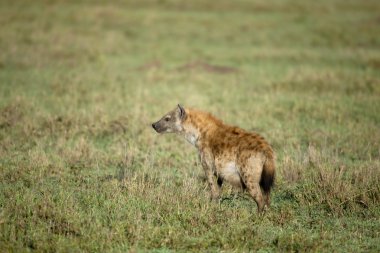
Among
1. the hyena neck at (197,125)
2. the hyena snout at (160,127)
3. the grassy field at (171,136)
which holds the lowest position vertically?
the grassy field at (171,136)

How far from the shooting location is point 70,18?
2588cm

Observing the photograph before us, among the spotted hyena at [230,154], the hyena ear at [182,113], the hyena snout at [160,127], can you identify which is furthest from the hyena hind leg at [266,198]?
the hyena snout at [160,127]

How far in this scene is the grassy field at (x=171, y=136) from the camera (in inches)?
237

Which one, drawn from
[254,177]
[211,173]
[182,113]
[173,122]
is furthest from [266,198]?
[173,122]

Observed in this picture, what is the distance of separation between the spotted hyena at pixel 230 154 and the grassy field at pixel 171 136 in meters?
0.28

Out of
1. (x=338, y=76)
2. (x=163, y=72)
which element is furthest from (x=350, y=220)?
(x=163, y=72)

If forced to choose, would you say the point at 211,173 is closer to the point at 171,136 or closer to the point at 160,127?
the point at 160,127

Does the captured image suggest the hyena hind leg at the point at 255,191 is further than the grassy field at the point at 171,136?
Yes

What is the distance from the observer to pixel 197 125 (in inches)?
292

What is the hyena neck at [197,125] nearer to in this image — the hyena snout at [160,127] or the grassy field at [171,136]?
the hyena snout at [160,127]

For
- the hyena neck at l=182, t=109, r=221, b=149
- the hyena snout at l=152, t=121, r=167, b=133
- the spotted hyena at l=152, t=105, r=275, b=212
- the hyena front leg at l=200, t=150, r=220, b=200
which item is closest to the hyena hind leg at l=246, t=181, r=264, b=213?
the spotted hyena at l=152, t=105, r=275, b=212

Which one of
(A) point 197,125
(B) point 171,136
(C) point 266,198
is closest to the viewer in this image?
(C) point 266,198

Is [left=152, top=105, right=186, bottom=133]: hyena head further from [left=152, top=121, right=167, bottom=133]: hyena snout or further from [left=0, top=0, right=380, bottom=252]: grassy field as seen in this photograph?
[left=0, top=0, right=380, bottom=252]: grassy field

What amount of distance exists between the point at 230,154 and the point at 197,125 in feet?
2.90
